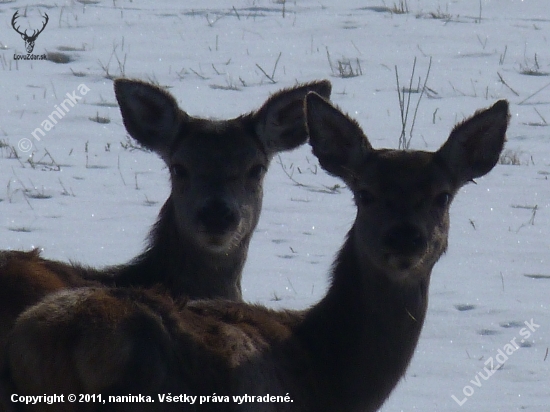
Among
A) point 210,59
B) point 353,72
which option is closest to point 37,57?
point 210,59

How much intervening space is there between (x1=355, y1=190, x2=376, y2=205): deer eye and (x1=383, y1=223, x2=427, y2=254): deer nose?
0.31m

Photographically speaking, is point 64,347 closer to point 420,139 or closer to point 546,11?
point 420,139

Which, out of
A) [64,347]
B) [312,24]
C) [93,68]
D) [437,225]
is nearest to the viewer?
[64,347]

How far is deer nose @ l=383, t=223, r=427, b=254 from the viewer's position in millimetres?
5512

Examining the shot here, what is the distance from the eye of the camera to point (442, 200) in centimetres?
588

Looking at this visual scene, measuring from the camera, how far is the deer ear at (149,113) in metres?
7.40

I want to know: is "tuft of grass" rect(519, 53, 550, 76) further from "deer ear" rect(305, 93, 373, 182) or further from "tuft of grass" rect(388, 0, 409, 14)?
"deer ear" rect(305, 93, 373, 182)

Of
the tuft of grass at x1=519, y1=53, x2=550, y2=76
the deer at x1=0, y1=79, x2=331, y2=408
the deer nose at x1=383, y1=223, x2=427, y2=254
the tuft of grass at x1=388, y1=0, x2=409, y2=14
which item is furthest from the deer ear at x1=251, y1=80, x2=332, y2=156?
the tuft of grass at x1=388, y1=0, x2=409, y2=14

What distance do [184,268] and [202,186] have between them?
0.53 metres

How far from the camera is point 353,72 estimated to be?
544 inches

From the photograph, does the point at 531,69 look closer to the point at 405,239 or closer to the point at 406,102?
the point at 406,102

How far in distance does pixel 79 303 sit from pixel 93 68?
9.88 metres

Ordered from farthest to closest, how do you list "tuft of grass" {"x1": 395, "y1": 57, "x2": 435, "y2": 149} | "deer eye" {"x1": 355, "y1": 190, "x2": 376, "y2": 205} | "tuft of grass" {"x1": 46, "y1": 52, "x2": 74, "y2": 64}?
"tuft of grass" {"x1": 46, "y1": 52, "x2": 74, "y2": 64} → "tuft of grass" {"x1": 395, "y1": 57, "x2": 435, "y2": 149} → "deer eye" {"x1": 355, "y1": 190, "x2": 376, "y2": 205}

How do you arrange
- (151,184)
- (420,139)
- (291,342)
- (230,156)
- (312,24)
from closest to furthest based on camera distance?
(291,342), (230,156), (151,184), (420,139), (312,24)
